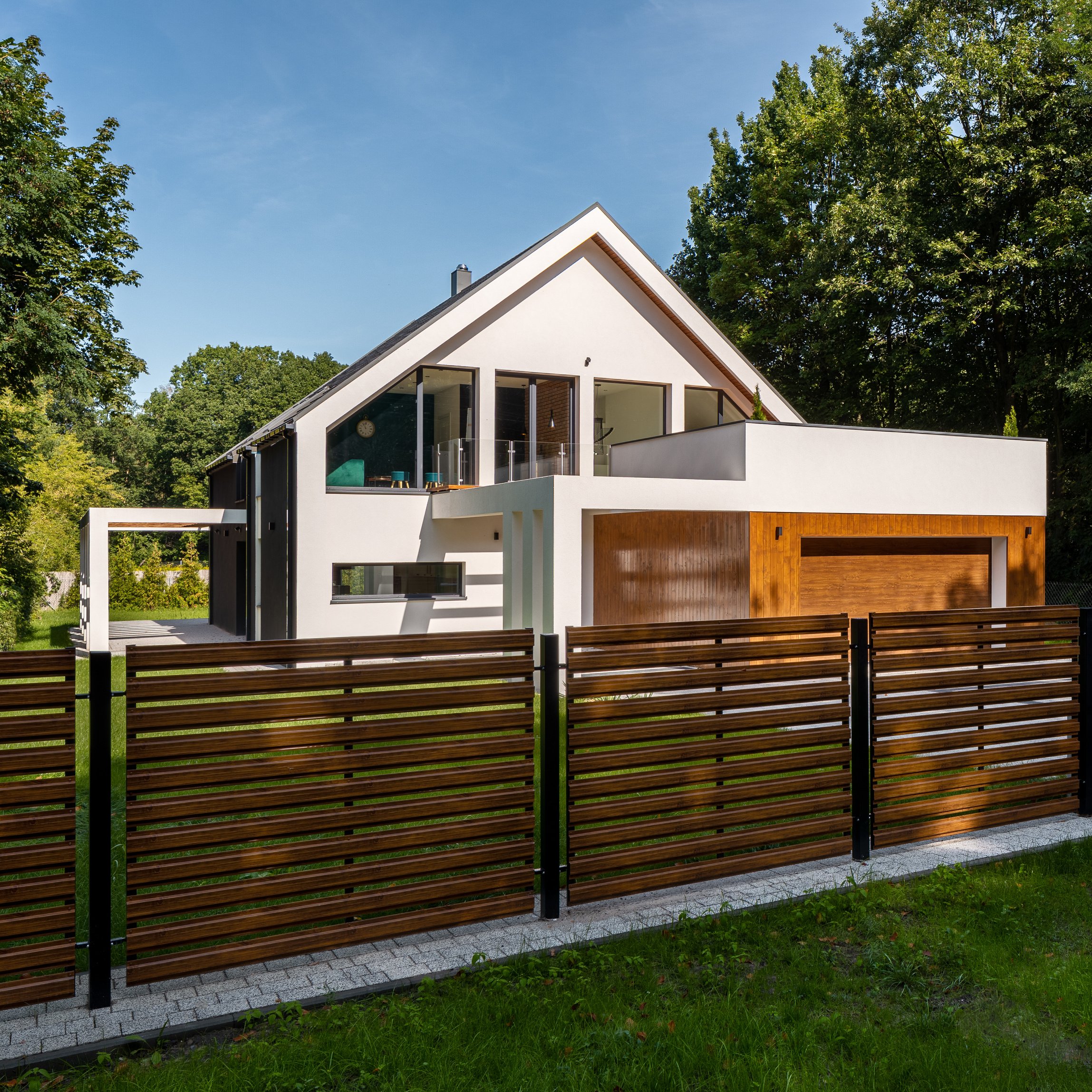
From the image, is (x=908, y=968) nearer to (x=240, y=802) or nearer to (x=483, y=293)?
(x=240, y=802)

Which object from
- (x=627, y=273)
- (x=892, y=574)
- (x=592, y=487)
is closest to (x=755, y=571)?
(x=592, y=487)

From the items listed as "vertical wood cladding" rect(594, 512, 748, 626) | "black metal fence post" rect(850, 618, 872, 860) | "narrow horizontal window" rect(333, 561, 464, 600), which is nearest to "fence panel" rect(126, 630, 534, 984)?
"black metal fence post" rect(850, 618, 872, 860)

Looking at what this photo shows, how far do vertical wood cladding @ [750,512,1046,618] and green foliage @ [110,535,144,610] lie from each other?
23.9m

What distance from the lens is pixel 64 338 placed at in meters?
15.9

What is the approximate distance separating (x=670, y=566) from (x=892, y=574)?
368 centimetres

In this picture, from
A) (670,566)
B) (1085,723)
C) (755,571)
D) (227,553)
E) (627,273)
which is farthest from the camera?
(227,553)

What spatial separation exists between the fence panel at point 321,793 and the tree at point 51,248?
14291mm

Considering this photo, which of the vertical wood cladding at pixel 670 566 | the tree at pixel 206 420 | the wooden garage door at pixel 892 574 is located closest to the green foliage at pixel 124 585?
the tree at pixel 206 420

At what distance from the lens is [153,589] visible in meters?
31.2

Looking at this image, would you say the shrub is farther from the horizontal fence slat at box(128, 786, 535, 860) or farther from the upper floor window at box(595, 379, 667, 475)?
the horizontal fence slat at box(128, 786, 535, 860)

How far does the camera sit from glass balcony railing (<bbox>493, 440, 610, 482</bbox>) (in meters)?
16.6

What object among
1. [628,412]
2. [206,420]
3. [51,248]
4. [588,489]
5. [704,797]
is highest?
[206,420]

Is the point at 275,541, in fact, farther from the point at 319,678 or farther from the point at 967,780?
the point at 967,780

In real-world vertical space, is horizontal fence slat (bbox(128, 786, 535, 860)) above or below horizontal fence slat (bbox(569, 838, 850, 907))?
above
